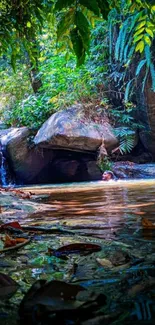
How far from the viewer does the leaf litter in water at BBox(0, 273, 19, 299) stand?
0.81 metres

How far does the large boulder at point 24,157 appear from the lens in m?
10.2

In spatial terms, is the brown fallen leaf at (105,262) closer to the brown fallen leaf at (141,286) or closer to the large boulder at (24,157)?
the brown fallen leaf at (141,286)

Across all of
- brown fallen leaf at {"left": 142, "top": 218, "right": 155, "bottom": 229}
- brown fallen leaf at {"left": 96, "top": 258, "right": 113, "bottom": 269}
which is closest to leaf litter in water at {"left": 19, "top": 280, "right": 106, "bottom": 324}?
brown fallen leaf at {"left": 96, "top": 258, "right": 113, "bottom": 269}

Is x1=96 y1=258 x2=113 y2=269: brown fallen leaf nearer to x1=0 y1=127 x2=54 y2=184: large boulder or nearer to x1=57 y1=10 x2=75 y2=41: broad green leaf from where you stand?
x1=57 y1=10 x2=75 y2=41: broad green leaf

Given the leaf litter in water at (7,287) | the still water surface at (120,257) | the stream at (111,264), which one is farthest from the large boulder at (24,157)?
the leaf litter in water at (7,287)

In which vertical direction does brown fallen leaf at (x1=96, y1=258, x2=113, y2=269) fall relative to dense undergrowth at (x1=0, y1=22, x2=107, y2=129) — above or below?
below

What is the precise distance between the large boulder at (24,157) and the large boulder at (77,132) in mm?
732

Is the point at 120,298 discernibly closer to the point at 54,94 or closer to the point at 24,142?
the point at 24,142

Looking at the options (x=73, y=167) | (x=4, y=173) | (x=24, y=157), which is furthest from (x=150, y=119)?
(x=4, y=173)

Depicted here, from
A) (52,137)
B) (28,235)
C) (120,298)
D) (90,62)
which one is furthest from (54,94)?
(120,298)

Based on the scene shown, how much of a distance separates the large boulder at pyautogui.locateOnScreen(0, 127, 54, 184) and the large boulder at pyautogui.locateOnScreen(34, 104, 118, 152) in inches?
28.8

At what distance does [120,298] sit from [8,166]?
9986 millimetres

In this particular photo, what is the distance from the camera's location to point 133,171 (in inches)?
360

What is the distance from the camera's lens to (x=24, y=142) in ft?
33.9
